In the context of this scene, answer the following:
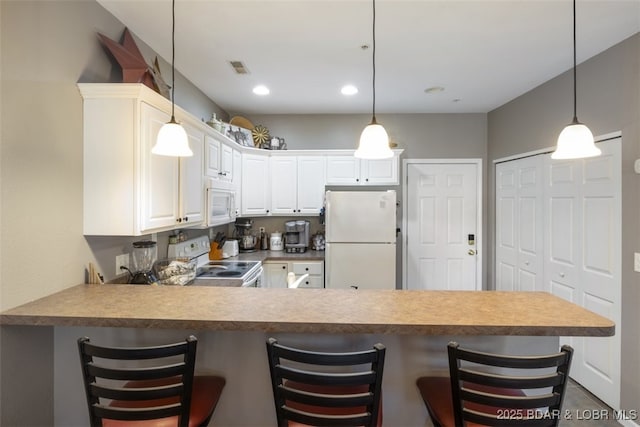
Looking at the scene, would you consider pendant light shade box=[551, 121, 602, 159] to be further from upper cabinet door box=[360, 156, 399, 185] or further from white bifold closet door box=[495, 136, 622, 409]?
upper cabinet door box=[360, 156, 399, 185]

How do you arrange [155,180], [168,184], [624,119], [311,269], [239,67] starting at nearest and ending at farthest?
[155,180]
[168,184]
[624,119]
[239,67]
[311,269]

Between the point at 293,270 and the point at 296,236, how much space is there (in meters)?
0.56

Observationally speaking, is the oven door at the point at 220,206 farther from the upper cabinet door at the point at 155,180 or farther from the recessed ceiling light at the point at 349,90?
the recessed ceiling light at the point at 349,90

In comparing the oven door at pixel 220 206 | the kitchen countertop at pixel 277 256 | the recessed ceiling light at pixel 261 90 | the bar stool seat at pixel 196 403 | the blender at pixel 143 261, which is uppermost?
the recessed ceiling light at pixel 261 90

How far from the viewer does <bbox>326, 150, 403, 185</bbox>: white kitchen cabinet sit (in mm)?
3699

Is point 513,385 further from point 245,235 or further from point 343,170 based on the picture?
point 245,235

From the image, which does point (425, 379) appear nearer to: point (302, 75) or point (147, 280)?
point (147, 280)

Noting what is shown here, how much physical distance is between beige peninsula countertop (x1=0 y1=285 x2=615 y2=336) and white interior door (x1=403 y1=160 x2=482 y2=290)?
8.06 ft

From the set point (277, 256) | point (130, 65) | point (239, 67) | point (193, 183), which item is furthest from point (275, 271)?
point (130, 65)

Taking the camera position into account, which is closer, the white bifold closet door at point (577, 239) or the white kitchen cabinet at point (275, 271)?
the white bifold closet door at point (577, 239)

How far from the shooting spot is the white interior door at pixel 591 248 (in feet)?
7.32

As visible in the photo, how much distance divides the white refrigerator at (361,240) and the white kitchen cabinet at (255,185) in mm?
897

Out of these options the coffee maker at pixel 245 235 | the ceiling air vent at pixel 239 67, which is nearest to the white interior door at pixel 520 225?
the ceiling air vent at pixel 239 67

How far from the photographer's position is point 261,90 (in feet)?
10.5
